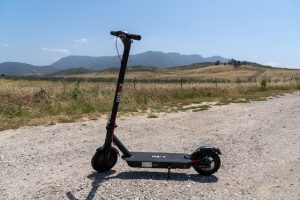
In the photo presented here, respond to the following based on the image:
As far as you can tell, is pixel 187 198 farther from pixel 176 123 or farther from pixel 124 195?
pixel 176 123

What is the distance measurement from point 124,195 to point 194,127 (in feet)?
20.7

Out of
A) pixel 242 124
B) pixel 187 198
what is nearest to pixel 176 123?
pixel 242 124

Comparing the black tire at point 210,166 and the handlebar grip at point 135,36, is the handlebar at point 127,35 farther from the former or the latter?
the black tire at point 210,166

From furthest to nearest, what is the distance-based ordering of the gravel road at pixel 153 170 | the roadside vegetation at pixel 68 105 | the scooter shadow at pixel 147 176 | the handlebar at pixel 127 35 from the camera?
1. the roadside vegetation at pixel 68 105
2. the scooter shadow at pixel 147 176
3. the handlebar at pixel 127 35
4. the gravel road at pixel 153 170

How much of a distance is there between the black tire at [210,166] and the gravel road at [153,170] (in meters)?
0.10

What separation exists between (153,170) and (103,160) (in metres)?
0.93

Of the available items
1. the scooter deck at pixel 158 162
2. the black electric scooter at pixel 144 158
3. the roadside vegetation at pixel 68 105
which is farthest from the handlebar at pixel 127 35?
the roadside vegetation at pixel 68 105

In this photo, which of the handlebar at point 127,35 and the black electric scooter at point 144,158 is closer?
the handlebar at point 127,35

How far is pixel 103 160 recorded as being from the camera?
21.9 feet

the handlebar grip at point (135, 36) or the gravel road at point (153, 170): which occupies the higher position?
the handlebar grip at point (135, 36)

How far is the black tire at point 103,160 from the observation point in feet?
21.7

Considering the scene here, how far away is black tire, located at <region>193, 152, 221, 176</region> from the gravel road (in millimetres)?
97

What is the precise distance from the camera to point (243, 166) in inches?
294

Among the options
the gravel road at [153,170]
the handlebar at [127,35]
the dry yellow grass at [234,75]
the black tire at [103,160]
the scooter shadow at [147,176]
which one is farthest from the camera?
the dry yellow grass at [234,75]
